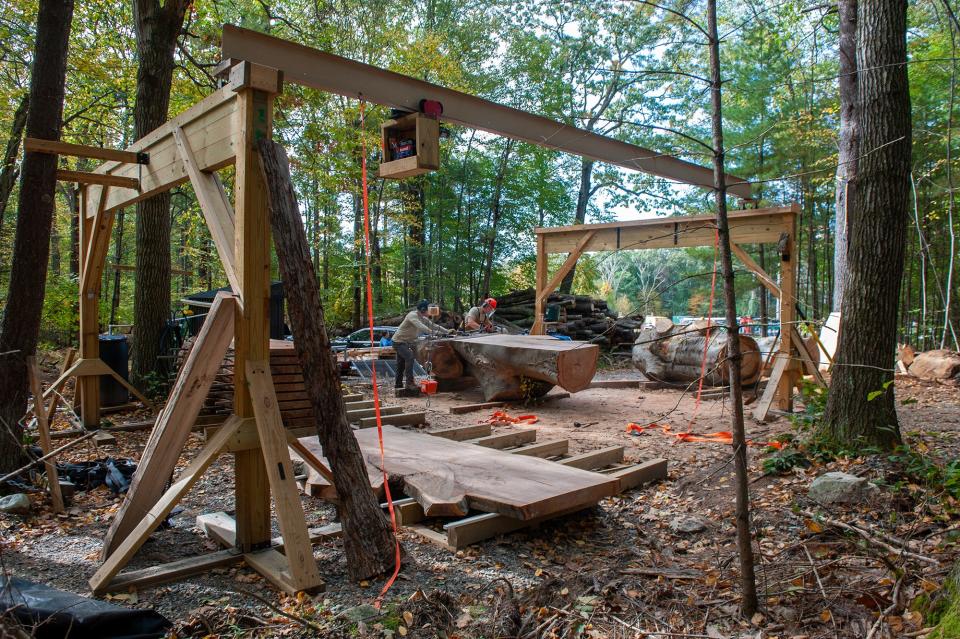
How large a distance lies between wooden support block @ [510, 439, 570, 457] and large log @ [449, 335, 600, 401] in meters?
2.27

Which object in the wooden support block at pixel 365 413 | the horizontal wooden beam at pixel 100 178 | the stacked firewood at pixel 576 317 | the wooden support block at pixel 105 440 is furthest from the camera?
the stacked firewood at pixel 576 317

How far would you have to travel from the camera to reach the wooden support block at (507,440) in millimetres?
6250

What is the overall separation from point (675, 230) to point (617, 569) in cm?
647

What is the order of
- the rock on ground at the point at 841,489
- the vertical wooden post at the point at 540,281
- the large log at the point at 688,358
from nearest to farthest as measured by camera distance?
the rock on ground at the point at 841,489 < the large log at the point at 688,358 < the vertical wooden post at the point at 540,281

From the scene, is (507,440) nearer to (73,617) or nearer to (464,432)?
(464,432)

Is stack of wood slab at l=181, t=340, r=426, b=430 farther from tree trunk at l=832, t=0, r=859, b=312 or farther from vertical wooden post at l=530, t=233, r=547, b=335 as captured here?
tree trunk at l=832, t=0, r=859, b=312

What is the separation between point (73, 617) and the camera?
91.0 inches

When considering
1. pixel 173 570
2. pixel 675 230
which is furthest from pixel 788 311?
pixel 173 570

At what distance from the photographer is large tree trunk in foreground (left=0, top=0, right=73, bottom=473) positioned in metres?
5.30

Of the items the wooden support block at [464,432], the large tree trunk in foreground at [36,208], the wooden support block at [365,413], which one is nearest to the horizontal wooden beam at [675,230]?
the wooden support block at [464,432]

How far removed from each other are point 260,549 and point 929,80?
60.5 feet

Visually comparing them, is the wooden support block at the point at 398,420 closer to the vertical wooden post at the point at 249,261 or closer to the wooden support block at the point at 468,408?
the wooden support block at the point at 468,408

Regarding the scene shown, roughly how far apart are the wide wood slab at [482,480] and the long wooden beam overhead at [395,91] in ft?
7.23

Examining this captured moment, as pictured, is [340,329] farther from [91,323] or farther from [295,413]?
[295,413]
